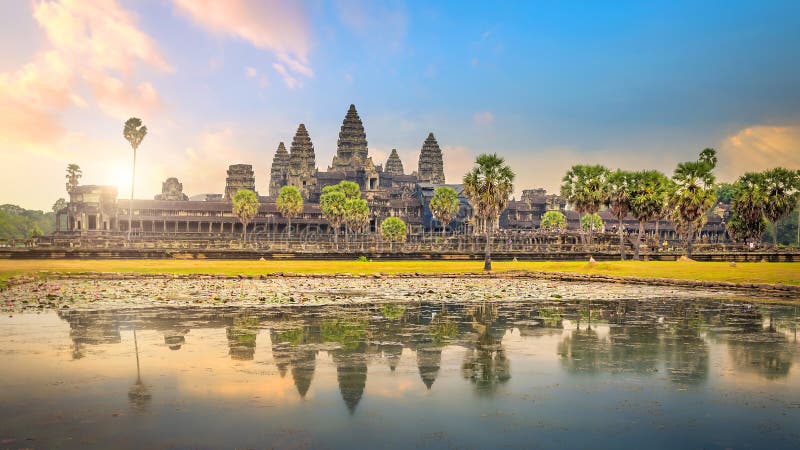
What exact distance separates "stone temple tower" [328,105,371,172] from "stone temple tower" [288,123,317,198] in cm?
818

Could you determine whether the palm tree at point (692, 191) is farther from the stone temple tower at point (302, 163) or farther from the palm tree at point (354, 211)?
the stone temple tower at point (302, 163)

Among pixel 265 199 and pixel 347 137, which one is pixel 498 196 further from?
pixel 347 137

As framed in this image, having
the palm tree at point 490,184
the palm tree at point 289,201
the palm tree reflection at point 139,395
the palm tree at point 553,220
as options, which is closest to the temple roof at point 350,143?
the palm tree at point 553,220

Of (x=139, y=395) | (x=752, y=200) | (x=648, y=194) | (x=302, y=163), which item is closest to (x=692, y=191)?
(x=648, y=194)

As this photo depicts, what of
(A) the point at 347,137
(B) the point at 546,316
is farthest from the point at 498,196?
(A) the point at 347,137

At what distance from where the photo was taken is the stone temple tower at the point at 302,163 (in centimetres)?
17975

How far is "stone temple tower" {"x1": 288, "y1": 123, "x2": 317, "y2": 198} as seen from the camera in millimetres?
179750

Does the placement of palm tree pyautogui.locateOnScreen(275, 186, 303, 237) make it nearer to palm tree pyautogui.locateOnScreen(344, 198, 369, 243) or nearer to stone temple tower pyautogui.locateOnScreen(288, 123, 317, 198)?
palm tree pyautogui.locateOnScreen(344, 198, 369, 243)

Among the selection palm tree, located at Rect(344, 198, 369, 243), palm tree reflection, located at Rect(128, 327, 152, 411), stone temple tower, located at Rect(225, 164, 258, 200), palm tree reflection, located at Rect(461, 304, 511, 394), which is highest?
stone temple tower, located at Rect(225, 164, 258, 200)

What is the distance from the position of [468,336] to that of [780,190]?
9182 centimetres

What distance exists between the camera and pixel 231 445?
409 inches

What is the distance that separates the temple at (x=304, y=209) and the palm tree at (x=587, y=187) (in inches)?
1088

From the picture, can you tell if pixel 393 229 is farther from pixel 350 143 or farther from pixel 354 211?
pixel 350 143

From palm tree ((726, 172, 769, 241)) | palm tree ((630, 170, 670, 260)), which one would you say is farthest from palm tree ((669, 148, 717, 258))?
palm tree ((726, 172, 769, 241))
